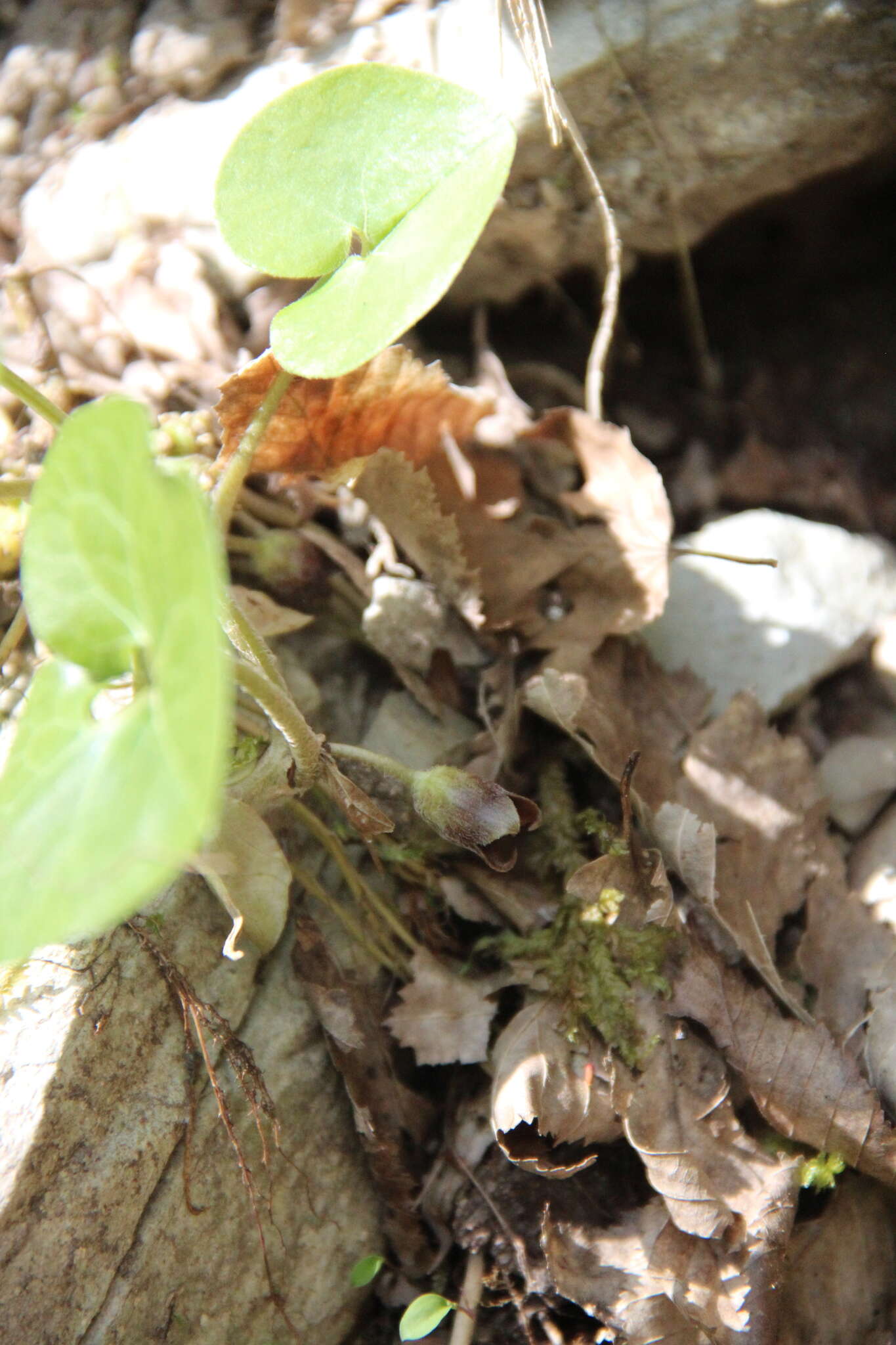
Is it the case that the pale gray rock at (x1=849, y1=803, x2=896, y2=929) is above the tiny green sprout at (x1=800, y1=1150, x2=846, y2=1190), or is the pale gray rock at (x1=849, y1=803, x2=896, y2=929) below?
below

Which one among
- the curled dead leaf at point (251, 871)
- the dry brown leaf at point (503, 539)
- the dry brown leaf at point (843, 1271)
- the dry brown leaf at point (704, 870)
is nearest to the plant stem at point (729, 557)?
the dry brown leaf at point (503, 539)

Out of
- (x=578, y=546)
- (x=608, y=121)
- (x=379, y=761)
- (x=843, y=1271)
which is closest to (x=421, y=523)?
(x=578, y=546)

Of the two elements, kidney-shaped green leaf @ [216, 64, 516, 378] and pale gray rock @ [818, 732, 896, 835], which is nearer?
kidney-shaped green leaf @ [216, 64, 516, 378]

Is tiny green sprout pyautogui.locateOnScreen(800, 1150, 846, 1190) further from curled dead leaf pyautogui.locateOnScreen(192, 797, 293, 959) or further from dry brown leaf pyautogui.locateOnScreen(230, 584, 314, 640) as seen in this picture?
dry brown leaf pyautogui.locateOnScreen(230, 584, 314, 640)

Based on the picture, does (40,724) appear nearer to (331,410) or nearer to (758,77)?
(331,410)

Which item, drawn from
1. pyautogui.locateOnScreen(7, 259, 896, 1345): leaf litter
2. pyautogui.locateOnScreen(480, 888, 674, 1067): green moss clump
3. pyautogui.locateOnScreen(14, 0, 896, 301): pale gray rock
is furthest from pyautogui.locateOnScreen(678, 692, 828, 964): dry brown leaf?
pyautogui.locateOnScreen(14, 0, 896, 301): pale gray rock

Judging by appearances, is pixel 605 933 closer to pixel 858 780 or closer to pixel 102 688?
pixel 858 780
